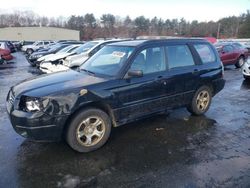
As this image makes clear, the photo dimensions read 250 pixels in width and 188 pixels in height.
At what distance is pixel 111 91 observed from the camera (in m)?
4.00

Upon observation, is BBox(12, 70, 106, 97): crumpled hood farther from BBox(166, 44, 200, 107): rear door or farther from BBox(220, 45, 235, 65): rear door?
BBox(220, 45, 235, 65): rear door

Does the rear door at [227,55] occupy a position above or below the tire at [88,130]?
above

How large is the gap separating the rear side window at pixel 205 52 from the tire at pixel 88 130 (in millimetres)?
2857

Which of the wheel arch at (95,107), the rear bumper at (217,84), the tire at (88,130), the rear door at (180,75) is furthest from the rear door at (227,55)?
the tire at (88,130)

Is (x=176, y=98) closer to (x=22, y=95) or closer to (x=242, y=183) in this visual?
(x=242, y=183)

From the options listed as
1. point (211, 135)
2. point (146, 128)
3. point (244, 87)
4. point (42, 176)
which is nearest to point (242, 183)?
point (211, 135)

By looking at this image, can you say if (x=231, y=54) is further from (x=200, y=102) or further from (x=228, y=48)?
(x=200, y=102)

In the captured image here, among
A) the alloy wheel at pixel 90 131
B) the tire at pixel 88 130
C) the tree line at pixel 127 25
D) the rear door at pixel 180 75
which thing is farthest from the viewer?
the tree line at pixel 127 25

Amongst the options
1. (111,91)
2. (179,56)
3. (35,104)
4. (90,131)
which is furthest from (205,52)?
(35,104)

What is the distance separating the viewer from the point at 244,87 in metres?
9.14

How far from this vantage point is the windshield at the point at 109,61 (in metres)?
4.35

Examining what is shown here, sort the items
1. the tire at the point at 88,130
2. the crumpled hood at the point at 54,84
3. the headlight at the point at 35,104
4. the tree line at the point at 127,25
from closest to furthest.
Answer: the headlight at the point at 35,104
the crumpled hood at the point at 54,84
the tire at the point at 88,130
the tree line at the point at 127,25

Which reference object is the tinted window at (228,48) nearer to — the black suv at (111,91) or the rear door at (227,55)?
the rear door at (227,55)

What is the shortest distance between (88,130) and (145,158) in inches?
41.2
